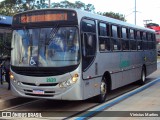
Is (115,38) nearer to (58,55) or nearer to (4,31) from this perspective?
(58,55)

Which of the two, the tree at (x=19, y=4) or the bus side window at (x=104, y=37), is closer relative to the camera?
the bus side window at (x=104, y=37)

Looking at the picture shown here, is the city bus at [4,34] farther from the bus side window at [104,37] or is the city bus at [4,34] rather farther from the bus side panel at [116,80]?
the bus side panel at [116,80]

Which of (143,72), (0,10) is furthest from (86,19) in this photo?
(0,10)

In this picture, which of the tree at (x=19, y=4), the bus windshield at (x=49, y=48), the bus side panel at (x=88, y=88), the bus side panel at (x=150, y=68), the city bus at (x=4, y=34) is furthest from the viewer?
the tree at (x=19, y=4)

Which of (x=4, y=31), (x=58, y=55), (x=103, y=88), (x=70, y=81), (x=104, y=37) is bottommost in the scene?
(x=103, y=88)

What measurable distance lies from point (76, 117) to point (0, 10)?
162 ft

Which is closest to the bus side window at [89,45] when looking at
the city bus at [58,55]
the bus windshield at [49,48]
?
the city bus at [58,55]

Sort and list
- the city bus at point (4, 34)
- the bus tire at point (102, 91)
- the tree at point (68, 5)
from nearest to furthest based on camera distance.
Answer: the bus tire at point (102, 91)
the city bus at point (4, 34)
the tree at point (68, 5)

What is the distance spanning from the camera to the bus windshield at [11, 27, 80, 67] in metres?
9.62

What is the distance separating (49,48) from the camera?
9773 millimetres

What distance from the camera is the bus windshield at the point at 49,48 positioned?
9.62m

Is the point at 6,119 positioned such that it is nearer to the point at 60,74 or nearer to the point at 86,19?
the point at 60,74

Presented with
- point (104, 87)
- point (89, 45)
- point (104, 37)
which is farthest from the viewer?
point (104, 37)

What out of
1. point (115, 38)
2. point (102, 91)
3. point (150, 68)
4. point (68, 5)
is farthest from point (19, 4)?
point (102, 91)
